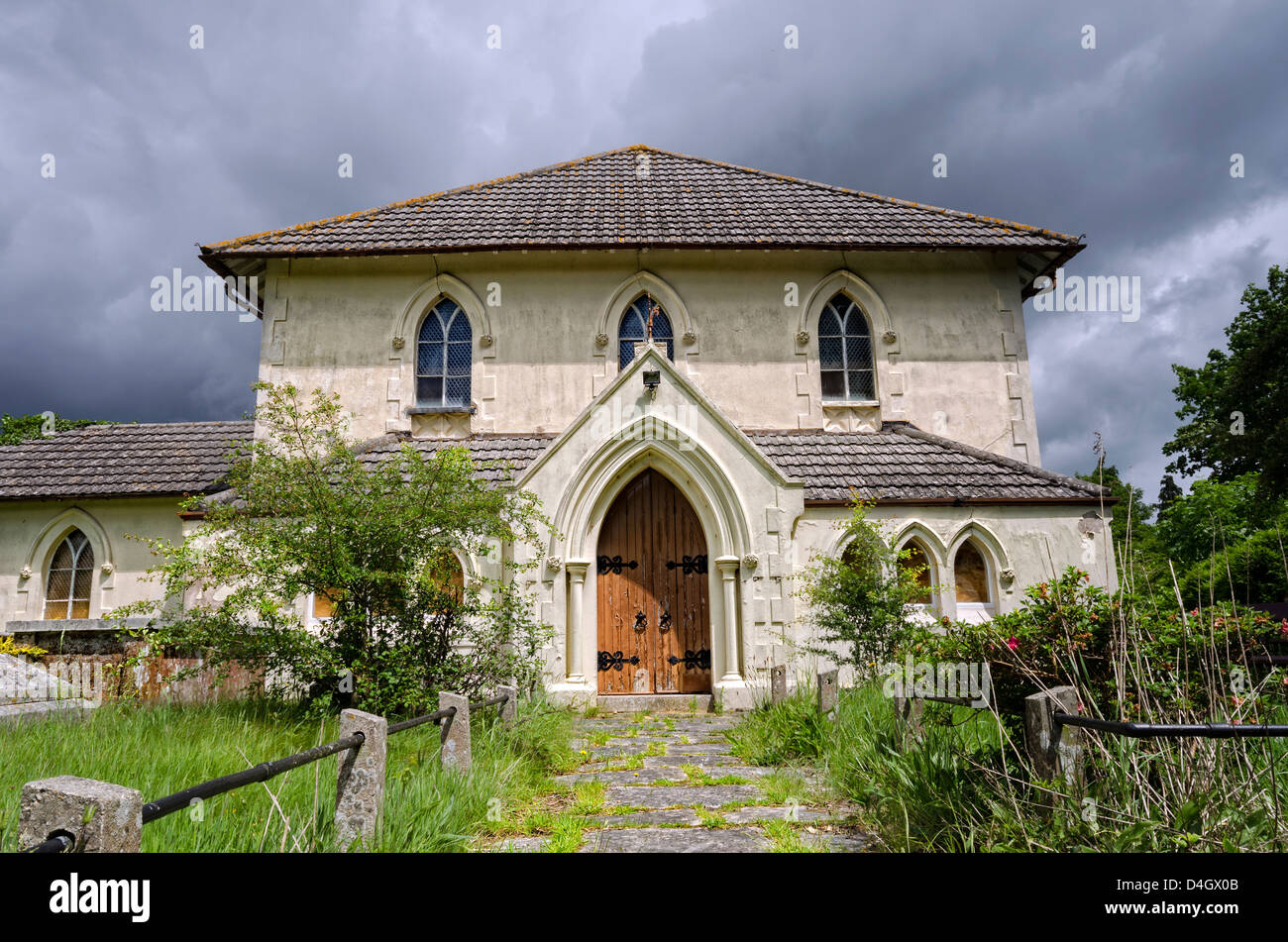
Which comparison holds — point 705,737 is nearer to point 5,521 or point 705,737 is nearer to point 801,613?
point 801,613

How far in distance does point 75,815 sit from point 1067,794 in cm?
371

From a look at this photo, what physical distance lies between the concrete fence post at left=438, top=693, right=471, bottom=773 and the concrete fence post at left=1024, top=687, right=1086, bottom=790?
3641 mm

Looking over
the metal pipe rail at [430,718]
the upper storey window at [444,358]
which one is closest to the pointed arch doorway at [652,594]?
the upper storey window at [444,358]

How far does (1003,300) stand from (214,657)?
528 inches

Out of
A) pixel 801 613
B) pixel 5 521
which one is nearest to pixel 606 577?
pixel 801 613

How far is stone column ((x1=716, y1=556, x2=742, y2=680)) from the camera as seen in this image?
9.59 meters

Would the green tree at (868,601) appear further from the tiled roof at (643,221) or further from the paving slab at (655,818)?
the tiled roof at (643,221)

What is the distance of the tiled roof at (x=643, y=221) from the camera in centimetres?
1265

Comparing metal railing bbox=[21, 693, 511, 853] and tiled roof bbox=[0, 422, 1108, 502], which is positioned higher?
tiled roof bbox=[0, 422, 1108, 502]

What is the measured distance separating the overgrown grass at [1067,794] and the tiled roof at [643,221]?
9.91 metres

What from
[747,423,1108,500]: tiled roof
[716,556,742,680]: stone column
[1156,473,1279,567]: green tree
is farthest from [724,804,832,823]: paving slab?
[1156,473,1279,567]: green tree

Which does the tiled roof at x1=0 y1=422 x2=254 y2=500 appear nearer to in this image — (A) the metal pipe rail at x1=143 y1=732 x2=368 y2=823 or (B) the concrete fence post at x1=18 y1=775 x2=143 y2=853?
(A) the metal pipe rail at x1=143 y1=732 x2=368 y2=823

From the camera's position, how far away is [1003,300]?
1334 centimetres

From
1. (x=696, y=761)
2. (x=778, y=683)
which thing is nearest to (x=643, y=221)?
(x=778, y=683)
